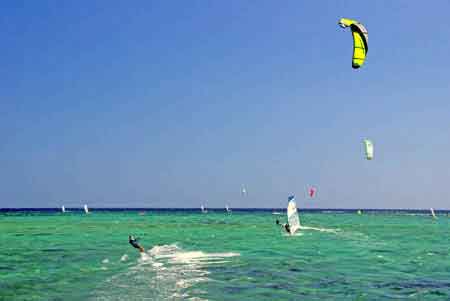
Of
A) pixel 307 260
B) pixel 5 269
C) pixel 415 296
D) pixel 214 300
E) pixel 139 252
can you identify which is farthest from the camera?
pixel 139 252

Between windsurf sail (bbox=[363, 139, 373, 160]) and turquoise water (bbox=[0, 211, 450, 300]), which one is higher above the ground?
windsurf sail (bbox=[363, 139, 373, 160])

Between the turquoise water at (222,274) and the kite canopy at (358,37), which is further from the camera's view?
the kite canopy at (358,37)

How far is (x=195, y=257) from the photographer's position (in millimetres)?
24797

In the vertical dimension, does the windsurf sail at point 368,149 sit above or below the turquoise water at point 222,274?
above

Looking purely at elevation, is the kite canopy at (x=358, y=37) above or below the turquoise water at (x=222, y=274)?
above

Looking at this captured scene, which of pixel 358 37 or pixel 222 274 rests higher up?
pixel 358 37

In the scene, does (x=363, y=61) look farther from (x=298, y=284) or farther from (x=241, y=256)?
(x=241, y=256)

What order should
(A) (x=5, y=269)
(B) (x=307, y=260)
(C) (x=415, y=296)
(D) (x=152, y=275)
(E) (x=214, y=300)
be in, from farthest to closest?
1. (B) (x=307, y=260)
2. (A) (x=5, y=269)
3. (D) (x=152, y=275)
4. (C) (x=415, y=296)
5. (E) (x=214, y=300)

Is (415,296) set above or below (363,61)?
below

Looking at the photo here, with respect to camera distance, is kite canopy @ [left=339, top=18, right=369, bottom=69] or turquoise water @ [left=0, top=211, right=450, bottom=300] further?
kite canopy @ [left=339, top=18, right=369, bottom=69]

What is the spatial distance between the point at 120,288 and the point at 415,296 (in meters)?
8.47

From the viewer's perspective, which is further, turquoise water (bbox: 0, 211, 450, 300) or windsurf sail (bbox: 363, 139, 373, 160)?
windsurf sail (bbox: 363, 139, 373, 160)

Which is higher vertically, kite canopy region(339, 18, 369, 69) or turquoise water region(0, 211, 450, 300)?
kite canopy region(339, 18, 369, 69)

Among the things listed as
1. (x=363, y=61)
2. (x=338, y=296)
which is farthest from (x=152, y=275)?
(x=363, y=61)
